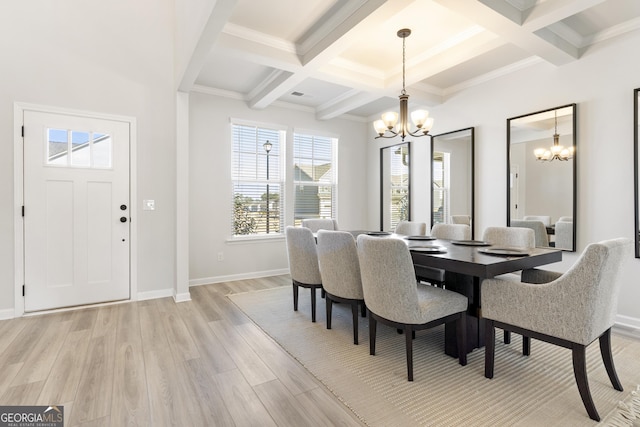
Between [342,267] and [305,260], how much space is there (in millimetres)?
592

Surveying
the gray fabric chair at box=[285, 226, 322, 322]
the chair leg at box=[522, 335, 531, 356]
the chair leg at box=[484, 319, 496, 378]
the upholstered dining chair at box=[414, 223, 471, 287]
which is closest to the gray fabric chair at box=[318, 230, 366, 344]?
the gray fabric chair at box=[285, 226, 322, 322]

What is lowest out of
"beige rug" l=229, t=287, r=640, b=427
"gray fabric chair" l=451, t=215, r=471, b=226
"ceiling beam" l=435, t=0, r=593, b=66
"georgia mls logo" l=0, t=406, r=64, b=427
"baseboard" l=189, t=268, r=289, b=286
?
"georgia mls logo" l=0, t=406, r=64, b=427

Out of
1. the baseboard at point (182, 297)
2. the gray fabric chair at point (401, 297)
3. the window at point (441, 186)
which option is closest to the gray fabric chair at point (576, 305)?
the gray fabric chair at point (401, 297)

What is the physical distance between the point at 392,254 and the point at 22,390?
238 centimetres

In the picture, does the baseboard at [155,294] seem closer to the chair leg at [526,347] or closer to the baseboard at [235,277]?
the baseboard at [235,277]

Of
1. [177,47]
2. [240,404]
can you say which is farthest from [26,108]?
[240,404]

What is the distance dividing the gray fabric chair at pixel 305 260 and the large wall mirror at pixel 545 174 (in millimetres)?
2413

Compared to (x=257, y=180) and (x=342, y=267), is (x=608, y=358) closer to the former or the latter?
(x=342, y=267)

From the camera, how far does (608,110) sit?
296 centimetres

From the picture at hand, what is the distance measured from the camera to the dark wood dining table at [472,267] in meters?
1.91

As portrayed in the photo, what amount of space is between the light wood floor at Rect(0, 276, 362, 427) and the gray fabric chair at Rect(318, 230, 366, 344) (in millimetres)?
647

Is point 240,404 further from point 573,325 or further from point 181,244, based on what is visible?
point 181,244

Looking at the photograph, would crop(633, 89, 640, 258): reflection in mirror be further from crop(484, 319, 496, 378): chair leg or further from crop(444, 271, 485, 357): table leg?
crop(484, 319, 496, 378): chair leg

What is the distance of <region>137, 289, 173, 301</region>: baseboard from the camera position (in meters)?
3.68
